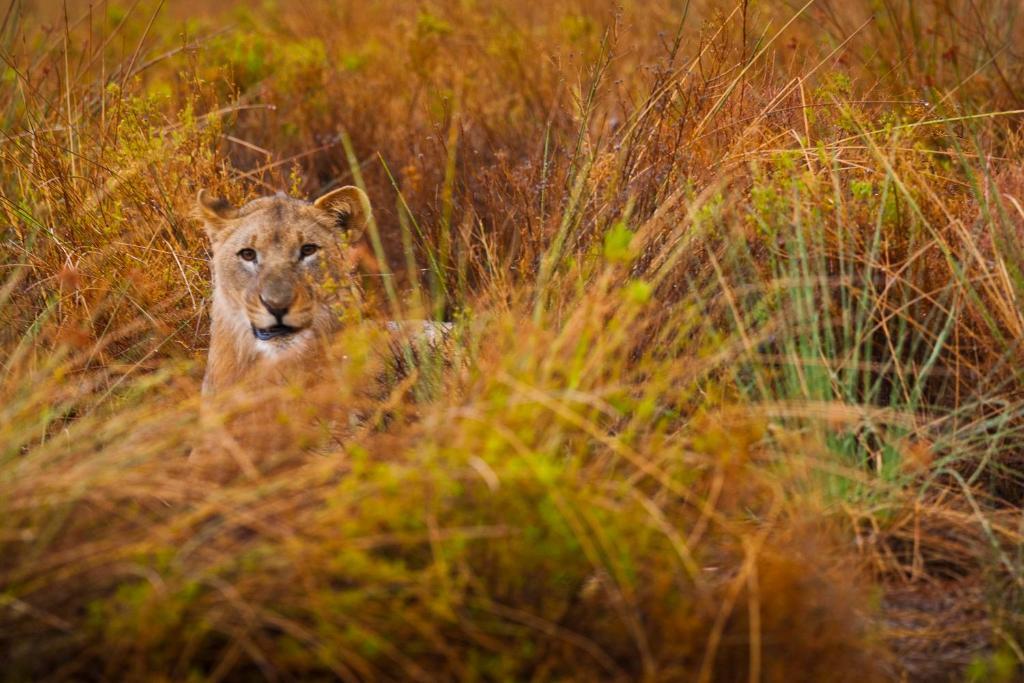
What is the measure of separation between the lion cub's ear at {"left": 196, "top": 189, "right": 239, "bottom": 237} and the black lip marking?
0.51 metres

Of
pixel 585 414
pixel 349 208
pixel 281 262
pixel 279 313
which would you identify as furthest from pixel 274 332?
pixel 585 414

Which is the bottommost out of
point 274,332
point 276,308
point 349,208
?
point 274,332

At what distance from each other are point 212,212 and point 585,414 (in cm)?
185

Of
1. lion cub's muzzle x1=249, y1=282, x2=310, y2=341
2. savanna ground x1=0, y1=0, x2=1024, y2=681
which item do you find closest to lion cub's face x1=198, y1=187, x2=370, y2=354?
lion cub's muzzle x1=249, y1=282, x2=310, y2=341

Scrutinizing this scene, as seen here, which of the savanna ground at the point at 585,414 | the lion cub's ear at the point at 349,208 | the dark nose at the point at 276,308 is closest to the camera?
the savanna ground at the point at 585,414

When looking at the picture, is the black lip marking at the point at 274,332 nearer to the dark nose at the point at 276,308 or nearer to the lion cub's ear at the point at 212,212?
the dark nose at the point at 276,308

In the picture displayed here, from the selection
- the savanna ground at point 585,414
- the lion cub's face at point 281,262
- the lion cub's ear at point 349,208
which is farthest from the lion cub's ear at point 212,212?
the savanna ground at point 585,414

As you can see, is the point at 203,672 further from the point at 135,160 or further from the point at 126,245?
the point at 135,160

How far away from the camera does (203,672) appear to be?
3.08 metres

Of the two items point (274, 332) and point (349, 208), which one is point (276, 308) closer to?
point (274, 332)

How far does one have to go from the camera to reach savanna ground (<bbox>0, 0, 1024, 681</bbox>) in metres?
3.06

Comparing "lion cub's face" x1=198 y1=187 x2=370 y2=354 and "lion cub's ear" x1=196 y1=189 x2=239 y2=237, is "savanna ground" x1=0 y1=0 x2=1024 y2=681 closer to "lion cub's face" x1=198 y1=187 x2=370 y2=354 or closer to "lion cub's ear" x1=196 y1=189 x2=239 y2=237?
"lion cub's face" x1=198 y1=187 x2=370 y2=354

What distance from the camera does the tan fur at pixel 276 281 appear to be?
461cm

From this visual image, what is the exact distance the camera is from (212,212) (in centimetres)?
498
